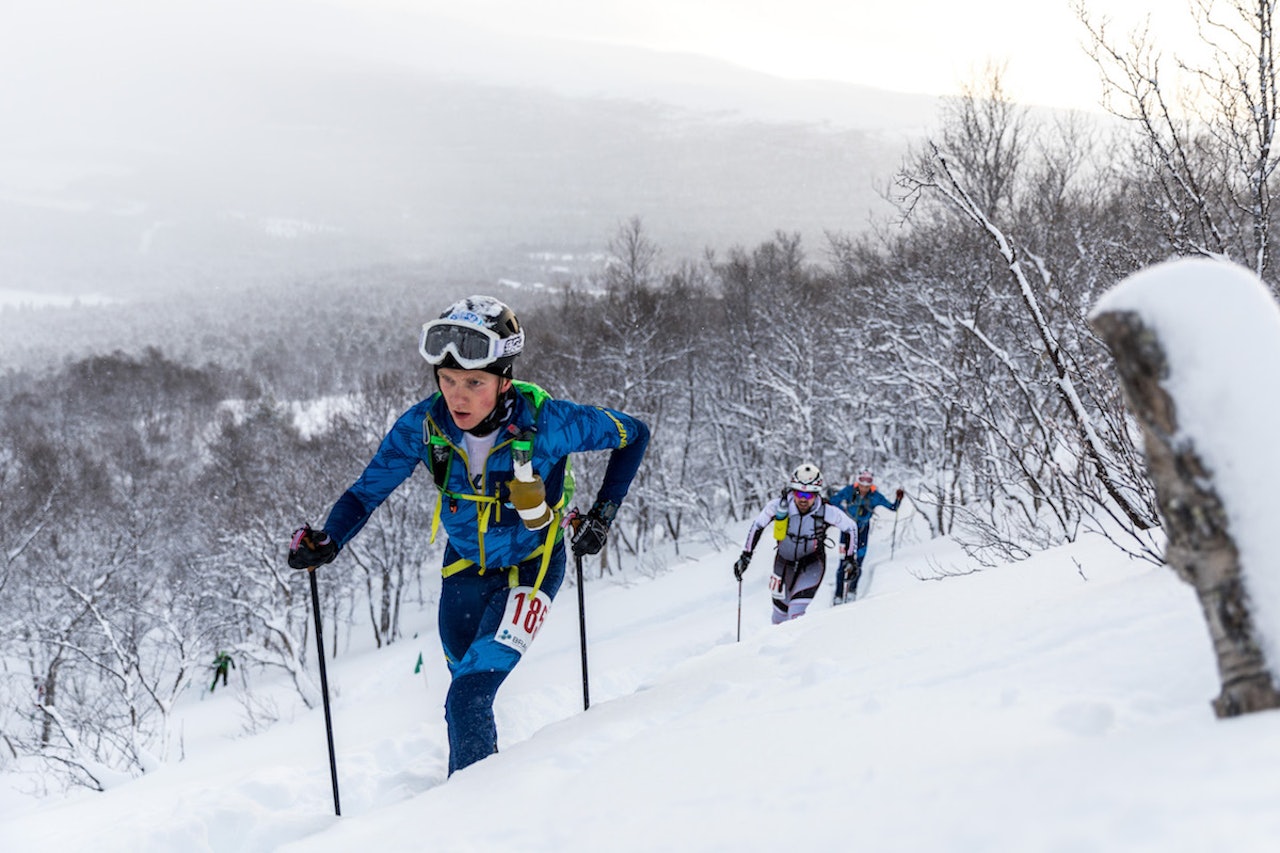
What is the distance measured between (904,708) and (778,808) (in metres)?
0.57

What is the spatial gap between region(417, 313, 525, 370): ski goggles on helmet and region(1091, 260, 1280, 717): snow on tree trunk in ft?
8.87

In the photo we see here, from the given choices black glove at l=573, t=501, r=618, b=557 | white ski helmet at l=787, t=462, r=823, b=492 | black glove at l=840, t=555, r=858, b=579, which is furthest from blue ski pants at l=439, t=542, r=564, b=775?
white ski helmet at l=787, t=462, r=823, b=492

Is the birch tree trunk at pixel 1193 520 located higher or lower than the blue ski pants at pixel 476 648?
higher

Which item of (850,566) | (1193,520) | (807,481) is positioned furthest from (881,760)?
(807,481)

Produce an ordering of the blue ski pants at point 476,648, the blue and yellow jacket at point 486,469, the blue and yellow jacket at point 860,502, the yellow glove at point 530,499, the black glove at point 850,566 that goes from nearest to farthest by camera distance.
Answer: the blue ski pants at point 476,648 < the yellow glove at point 530,499 < the blue and yellow jacket at point 486,469 < the black glove at point 850,566 < the blue and yellow jacket at point 860,502

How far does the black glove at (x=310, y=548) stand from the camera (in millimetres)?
3688

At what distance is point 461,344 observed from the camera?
3613 millimetres

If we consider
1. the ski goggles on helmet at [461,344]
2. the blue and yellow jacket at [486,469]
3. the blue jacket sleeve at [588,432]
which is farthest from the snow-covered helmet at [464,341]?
the blue jacket sleeve at [588,432]

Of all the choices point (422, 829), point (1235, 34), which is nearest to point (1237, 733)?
point (422, 829)

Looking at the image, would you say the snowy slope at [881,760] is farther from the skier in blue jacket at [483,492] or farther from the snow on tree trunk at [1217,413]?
the skier in blue jacket at [483,492]

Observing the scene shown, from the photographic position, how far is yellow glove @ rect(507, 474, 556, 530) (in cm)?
359

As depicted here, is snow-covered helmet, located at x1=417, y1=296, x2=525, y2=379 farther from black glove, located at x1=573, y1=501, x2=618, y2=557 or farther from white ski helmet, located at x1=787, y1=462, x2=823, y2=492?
white ski helmet, located at x1=787, y1=462, x2=823, y2=492

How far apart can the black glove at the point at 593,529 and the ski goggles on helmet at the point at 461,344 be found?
1.03 metres

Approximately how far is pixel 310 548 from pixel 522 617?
1089 mm
